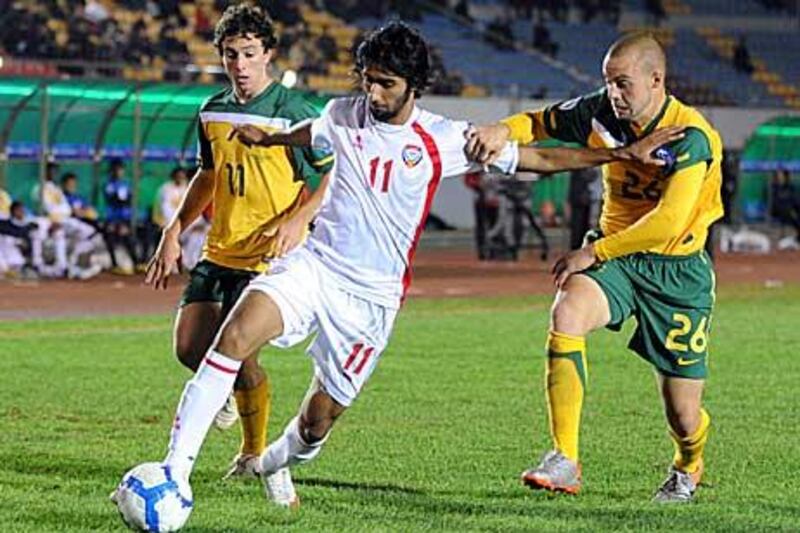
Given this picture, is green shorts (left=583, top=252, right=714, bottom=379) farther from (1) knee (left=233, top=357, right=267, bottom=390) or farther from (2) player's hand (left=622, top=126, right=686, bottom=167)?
(1) knee (left=233, top=357, right=267, bottom=390)

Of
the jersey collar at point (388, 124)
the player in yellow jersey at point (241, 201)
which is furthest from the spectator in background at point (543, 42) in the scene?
the jersey collar at point (388, 124)

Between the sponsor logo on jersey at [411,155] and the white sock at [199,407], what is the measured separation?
3.88ft

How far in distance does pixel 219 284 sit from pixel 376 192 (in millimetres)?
1870

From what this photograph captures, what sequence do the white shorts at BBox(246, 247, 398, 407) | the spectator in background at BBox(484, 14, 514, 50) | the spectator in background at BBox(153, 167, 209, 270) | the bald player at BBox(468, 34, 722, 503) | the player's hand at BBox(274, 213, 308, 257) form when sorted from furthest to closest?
the spectator in background at BBox(484, 14, 514, 50) < the spectator in background at BBox(153, 167, 209, 270) < the bald player at BBox(468, 34, 722, 503) < the player's hand at BBox(274, 213, 308, 257) < the white shorts at BBox(246, 247, 398, 407)

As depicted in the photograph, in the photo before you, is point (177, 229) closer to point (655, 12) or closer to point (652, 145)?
point (652, 145)

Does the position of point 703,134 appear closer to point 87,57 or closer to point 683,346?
point 683,346

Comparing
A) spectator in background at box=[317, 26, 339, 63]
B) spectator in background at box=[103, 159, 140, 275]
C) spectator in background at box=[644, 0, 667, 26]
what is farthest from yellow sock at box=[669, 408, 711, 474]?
spectator in background at box=[644, 0, 667, 26]

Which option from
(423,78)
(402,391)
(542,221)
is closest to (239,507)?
(423,78)

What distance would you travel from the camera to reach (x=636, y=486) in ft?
34.2

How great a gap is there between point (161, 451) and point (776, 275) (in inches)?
995

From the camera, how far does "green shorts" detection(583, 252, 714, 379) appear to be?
996cm

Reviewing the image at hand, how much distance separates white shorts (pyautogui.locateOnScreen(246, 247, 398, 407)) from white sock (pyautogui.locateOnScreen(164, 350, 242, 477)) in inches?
11.7

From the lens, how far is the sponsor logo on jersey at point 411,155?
28.9ft

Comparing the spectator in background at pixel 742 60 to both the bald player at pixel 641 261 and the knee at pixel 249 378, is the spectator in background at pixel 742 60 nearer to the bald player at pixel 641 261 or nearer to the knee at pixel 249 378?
the bald player at pixel 641 261
